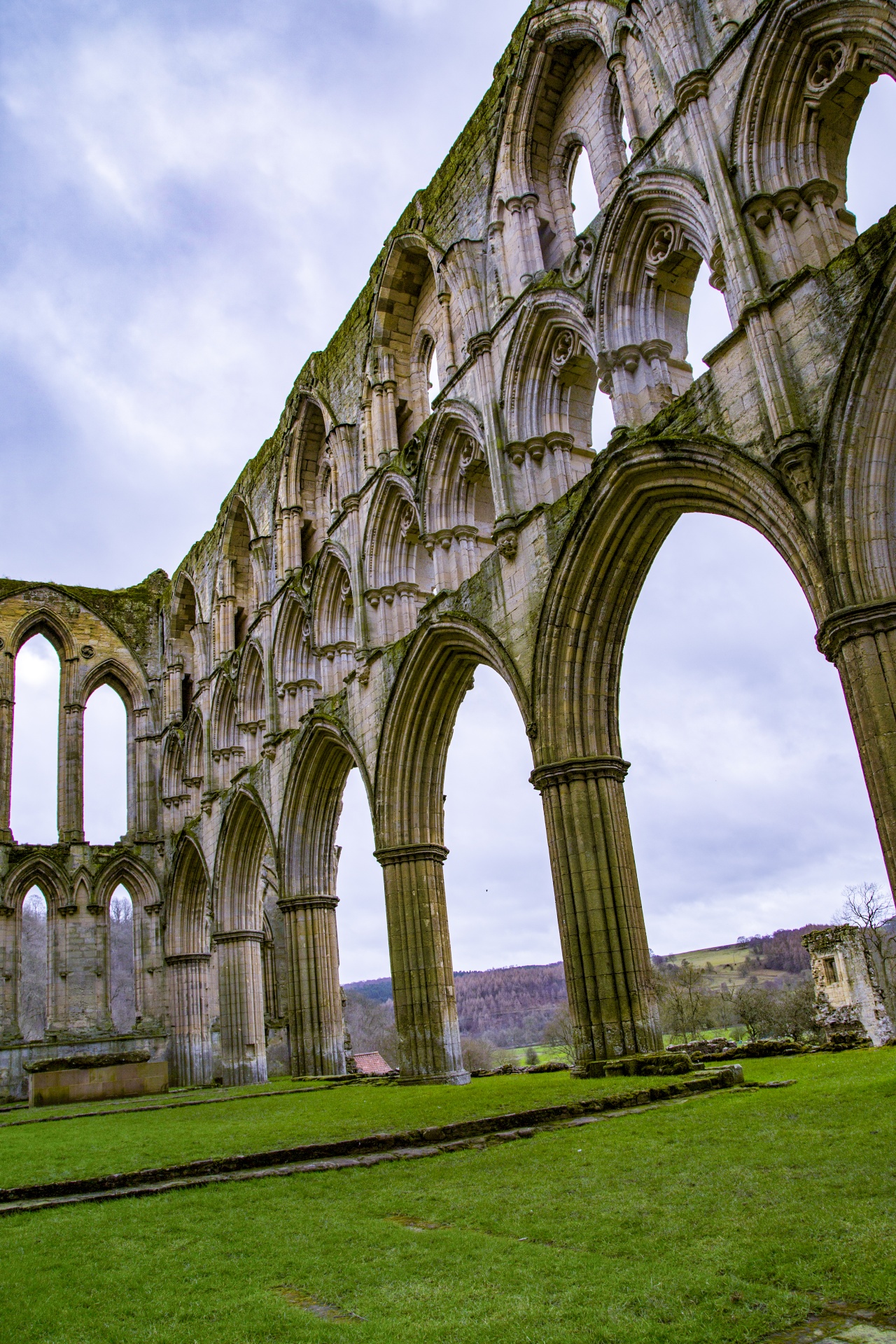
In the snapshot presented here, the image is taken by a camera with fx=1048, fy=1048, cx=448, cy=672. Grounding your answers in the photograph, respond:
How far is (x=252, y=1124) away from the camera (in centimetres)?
1024

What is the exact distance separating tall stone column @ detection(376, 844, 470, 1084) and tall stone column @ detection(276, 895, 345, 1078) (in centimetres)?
367

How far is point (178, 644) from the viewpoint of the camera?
27781 millimetres

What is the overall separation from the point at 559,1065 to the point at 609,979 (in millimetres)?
4660

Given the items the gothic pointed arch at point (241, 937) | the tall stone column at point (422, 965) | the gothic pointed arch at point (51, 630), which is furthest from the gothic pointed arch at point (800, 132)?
the gothic pointed arch at point (51, 630)

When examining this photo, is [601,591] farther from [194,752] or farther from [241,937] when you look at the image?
[194,752]

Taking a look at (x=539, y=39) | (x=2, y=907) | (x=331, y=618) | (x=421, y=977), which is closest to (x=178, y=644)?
(x=2, y=907)

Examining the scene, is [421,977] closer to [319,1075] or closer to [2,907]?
[319,1075]

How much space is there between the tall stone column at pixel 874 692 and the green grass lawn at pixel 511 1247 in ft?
6.30

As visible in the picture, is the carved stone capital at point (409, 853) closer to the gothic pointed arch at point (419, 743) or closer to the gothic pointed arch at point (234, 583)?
the gothic pointed arch at point (419, 743)

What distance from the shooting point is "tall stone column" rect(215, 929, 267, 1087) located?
2127 centimetres

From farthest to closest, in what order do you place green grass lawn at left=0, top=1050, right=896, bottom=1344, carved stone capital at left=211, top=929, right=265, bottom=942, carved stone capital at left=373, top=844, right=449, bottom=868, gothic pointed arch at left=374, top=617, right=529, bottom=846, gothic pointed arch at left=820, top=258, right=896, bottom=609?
carved stone capital at left=211, top=929, right=265, bottom=942, carved stone capital at left=373, top=844, right=449, bottom=868, gothic pointed arch at left=374, top=617, right=529, bottom=846, gothic pointed arch at left=820, top=258, right=896, bottom=609, green grass lawn at left=0, top=1050, right=896, bottom=1344

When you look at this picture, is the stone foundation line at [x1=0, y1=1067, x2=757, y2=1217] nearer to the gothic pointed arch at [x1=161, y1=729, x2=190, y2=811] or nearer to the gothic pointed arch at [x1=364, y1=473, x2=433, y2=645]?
the gothic pointed arch at [x1=364, y1=473, x2=433, y2=645]

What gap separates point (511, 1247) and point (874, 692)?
4.91 meters

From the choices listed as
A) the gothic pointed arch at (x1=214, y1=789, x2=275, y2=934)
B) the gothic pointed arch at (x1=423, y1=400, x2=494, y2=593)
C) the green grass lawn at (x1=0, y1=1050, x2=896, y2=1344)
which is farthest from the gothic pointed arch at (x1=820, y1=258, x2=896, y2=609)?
the gothic pointed arch at (x1=214, y1=789, x2=275, y2=934)
